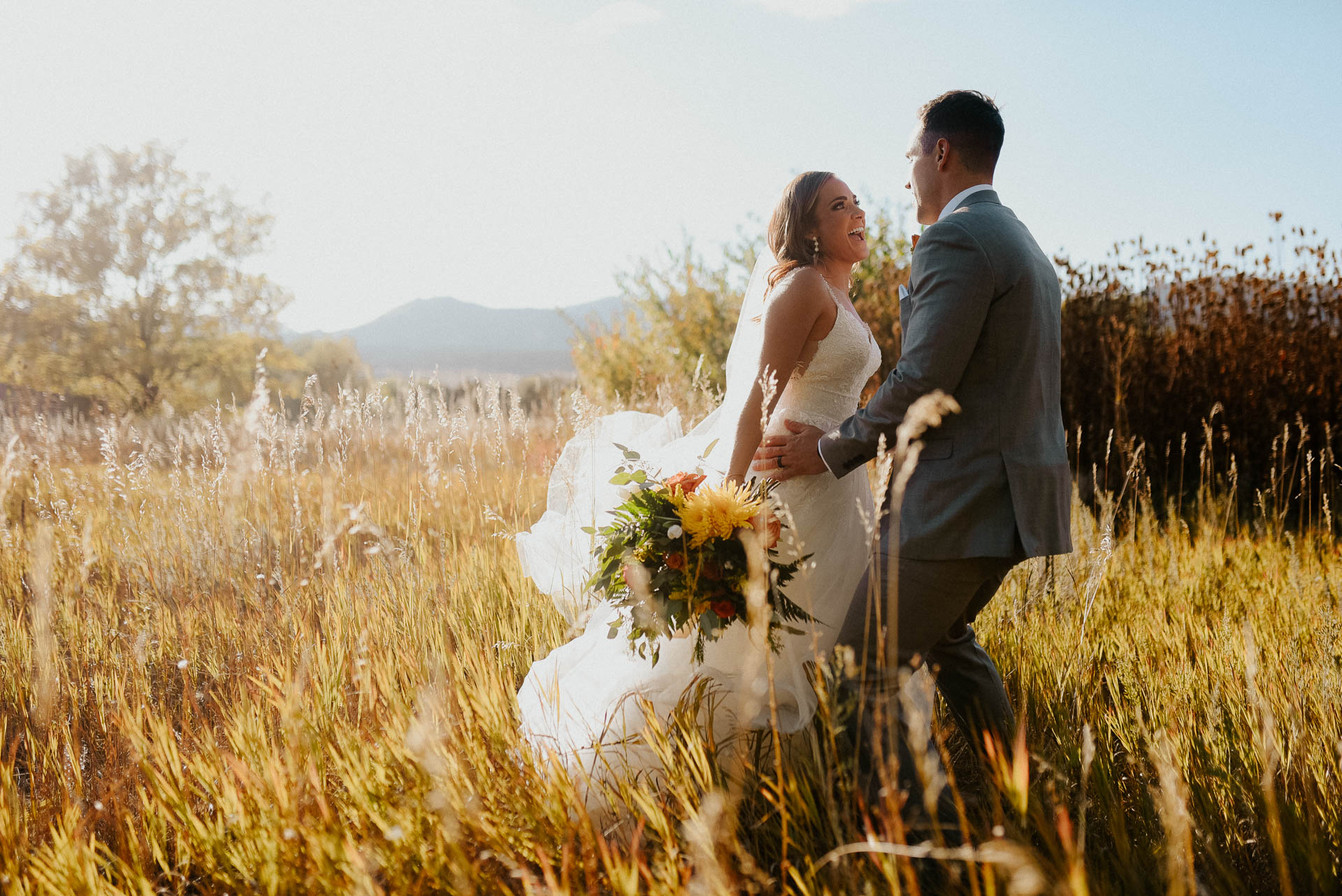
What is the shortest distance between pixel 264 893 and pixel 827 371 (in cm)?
219

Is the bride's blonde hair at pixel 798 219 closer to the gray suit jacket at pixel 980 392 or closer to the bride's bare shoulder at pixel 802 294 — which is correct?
the bride's bare shoulder at pixel 802 294

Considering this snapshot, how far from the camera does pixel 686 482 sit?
233 cm

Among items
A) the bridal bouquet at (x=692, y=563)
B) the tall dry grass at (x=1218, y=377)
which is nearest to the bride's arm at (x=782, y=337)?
the bridal bouquet at (x=692, y=563)

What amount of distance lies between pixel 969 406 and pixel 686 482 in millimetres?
842

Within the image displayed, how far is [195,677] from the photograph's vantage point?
3365 mm

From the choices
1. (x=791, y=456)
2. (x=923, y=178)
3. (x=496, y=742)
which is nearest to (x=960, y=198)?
(x=923, y=178)

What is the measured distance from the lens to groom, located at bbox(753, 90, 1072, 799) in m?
1.98

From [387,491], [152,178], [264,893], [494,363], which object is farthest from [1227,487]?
[494,363]

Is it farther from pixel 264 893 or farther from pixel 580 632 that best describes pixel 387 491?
pixel 264 893

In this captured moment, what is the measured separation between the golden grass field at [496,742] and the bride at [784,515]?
153 mm

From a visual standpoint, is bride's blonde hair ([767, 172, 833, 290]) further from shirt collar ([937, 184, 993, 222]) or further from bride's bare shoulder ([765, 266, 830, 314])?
shirt collar ([937, 184, 993, 222])

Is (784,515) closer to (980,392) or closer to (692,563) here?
(692,563)

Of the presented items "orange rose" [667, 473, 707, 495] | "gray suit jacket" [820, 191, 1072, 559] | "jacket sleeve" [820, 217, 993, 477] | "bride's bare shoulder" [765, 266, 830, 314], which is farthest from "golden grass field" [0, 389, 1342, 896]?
"bride's bare shoulder" [765, 266, 830, 314]

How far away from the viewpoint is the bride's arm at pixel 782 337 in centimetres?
255
